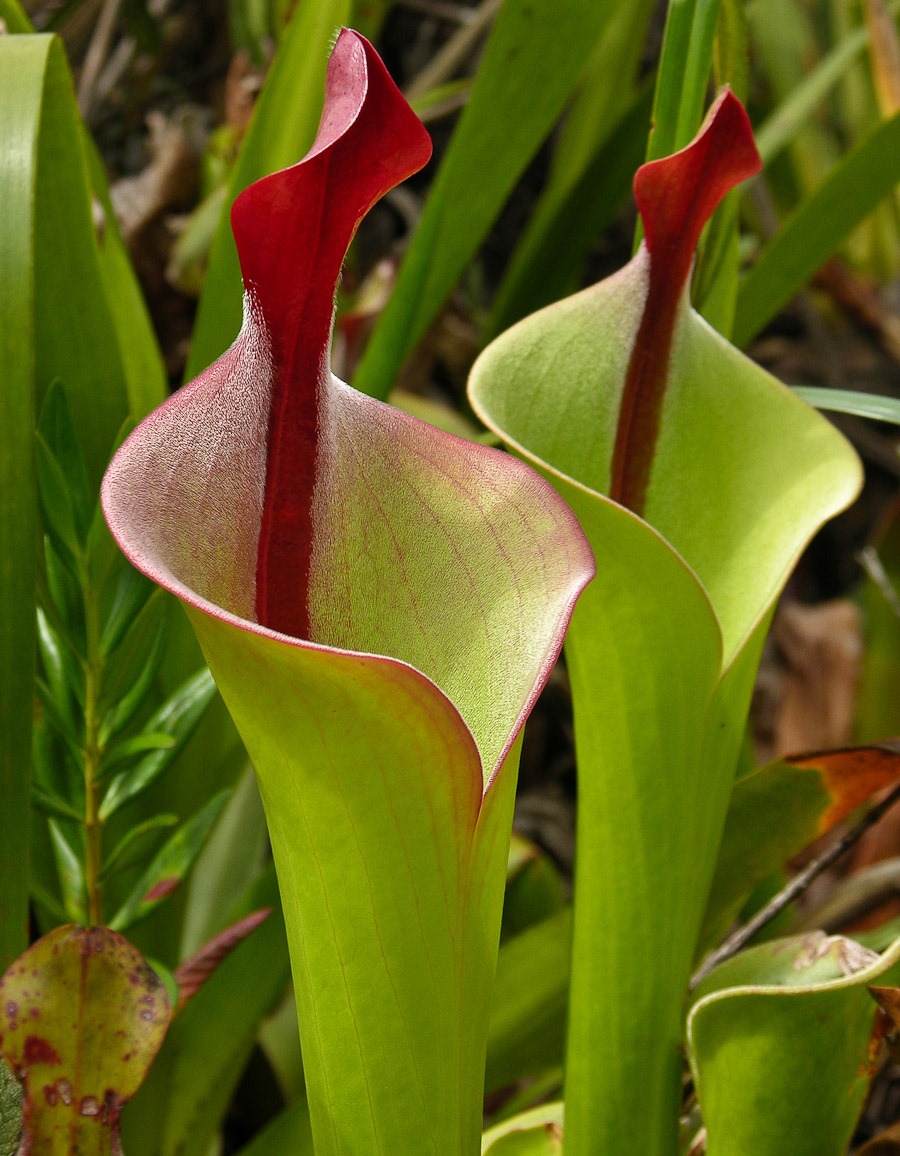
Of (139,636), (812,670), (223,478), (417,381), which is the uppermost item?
(223,478)

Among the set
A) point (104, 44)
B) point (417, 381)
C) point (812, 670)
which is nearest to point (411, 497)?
point (417, 381)

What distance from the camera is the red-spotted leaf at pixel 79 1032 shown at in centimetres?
30

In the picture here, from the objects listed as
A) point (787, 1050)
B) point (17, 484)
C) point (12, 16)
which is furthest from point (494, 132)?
point (787, 1050)

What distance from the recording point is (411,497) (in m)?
0.29

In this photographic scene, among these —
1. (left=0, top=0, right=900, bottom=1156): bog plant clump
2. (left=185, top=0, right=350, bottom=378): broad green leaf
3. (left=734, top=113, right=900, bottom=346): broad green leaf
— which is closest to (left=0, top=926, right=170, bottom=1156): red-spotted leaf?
(left=0, top=0, right=900, bottom=1156): bog plant clump

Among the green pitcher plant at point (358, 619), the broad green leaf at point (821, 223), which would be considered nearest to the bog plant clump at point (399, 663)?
the green pitcher plant at point (358, 619)

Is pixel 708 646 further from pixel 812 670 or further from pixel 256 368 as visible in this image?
pixel 812 670

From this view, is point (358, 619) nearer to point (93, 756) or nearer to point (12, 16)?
point (93, 756)

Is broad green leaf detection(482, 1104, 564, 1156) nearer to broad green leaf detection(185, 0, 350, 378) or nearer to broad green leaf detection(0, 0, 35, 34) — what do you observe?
broad green leaf detection(185, 0, 350, 378)

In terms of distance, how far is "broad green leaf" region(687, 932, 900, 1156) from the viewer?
0.31 metres

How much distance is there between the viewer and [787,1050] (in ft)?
1.01

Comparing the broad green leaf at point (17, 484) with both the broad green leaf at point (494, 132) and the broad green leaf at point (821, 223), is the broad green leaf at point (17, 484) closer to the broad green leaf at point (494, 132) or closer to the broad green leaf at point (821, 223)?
the broad green leaf at point (494, 132)

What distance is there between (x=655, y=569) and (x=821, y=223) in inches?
17.1

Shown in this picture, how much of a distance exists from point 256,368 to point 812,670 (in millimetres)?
953
